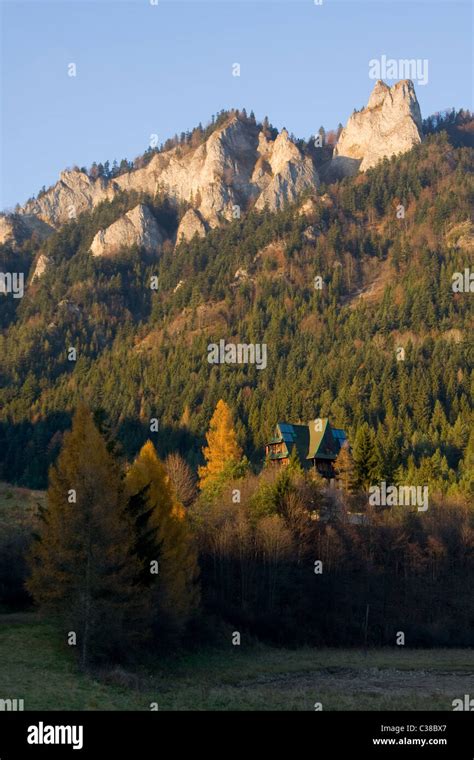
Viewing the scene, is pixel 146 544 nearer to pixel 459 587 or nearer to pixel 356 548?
pixel 356 548

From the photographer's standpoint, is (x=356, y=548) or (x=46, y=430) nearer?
(x=356, y=548)

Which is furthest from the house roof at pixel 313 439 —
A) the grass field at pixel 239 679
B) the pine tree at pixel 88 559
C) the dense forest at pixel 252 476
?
the pine tree at pixel 88 559

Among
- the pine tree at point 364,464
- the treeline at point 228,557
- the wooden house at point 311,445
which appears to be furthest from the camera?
the wooden house at point 311,445

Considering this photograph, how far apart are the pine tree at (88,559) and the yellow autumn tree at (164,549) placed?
449 cm

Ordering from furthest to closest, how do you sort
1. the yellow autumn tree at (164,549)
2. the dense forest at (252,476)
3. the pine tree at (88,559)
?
the yellow autumn tree at (164,549), the dense forest at (252,476), the pine tree at (88,559)

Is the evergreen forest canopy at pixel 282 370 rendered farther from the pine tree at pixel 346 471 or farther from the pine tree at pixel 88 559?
→ the pine tree at pixel 88 559

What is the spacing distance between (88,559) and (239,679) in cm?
1118

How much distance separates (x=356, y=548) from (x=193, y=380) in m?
76.5

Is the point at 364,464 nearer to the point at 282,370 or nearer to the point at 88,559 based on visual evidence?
the point at 88,559

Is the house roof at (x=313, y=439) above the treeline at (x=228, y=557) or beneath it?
above

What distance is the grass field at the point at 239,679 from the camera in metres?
A: 30.2

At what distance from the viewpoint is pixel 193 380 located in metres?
141

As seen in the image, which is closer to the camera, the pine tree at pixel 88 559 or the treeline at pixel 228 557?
the pine tree at pixel 88 559
